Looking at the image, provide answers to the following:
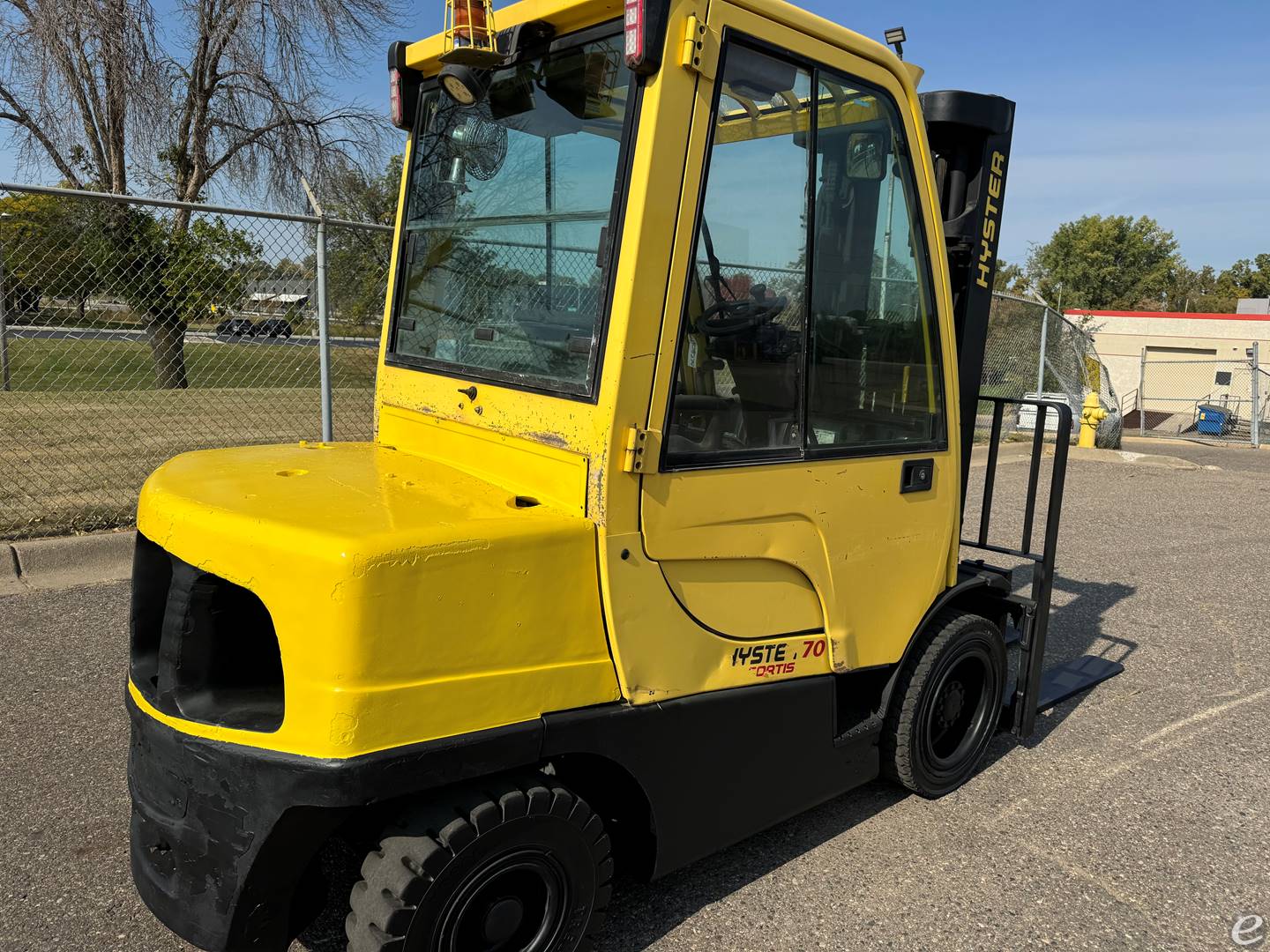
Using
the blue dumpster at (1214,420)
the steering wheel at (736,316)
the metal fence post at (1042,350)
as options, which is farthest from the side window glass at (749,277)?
the blue dumpster at (1214,420)

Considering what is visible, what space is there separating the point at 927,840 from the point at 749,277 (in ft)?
6.55

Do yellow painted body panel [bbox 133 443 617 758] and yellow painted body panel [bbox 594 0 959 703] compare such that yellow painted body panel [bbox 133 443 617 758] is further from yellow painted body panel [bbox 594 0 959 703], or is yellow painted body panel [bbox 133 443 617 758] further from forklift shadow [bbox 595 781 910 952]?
forklift shadow [bbox 595 781 910 952]

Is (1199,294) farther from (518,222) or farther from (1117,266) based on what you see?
(518,222)

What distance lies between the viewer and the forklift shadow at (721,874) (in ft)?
8.49

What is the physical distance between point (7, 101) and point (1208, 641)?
19.5 meters

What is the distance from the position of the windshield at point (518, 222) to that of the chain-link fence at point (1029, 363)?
1129 centimetres

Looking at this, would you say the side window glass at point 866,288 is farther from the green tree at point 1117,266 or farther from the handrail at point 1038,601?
the green tree at point 1117,266

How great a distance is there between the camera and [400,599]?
6.23 feet

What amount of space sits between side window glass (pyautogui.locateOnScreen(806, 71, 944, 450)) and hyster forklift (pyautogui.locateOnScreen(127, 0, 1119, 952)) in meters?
0.01

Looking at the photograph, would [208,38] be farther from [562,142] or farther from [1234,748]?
[1234,748]

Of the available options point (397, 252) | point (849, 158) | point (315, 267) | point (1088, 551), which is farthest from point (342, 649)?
point (1088, 551)

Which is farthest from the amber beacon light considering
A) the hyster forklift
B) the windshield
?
the windshield

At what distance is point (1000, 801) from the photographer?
3.38 m

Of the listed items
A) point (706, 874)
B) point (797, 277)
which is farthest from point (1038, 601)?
point (797, 277)
